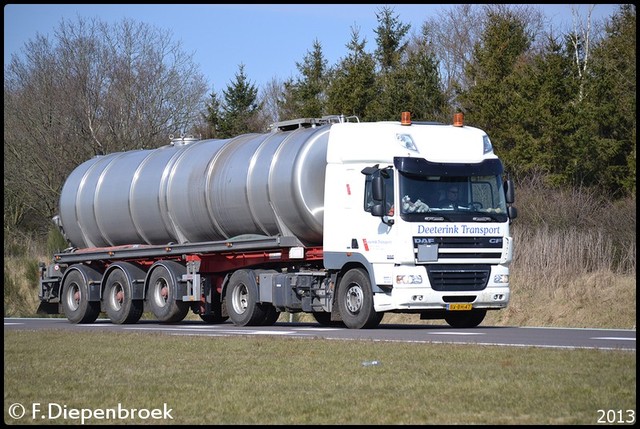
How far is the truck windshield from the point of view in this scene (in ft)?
68.1

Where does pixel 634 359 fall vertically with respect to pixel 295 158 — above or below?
below

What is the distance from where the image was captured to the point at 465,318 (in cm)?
2286

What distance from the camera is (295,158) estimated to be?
2248cm

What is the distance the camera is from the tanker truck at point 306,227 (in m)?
20.8

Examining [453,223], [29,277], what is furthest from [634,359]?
[29,277]

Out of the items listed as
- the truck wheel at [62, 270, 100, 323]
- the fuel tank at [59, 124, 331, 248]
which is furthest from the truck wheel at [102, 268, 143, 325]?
the fuel tank at [59, 124, 331, 248]

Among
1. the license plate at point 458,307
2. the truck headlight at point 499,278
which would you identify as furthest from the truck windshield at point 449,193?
the license plate at point 458,307

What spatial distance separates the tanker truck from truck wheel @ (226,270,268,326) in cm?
3

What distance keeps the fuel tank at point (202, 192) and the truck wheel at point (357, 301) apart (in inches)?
49.6

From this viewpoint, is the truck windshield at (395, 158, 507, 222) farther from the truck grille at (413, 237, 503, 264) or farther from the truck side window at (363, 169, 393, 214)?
the truck grille at (413, 237, 503, 264)

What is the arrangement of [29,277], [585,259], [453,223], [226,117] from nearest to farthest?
[453,223], [585,259], [29,277], [226,117]

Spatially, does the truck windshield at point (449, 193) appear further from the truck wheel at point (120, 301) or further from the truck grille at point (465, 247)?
the truck wheel at point (120, 301)

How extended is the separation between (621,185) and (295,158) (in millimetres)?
23742

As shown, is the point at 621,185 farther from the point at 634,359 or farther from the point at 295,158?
the point at 634,359
